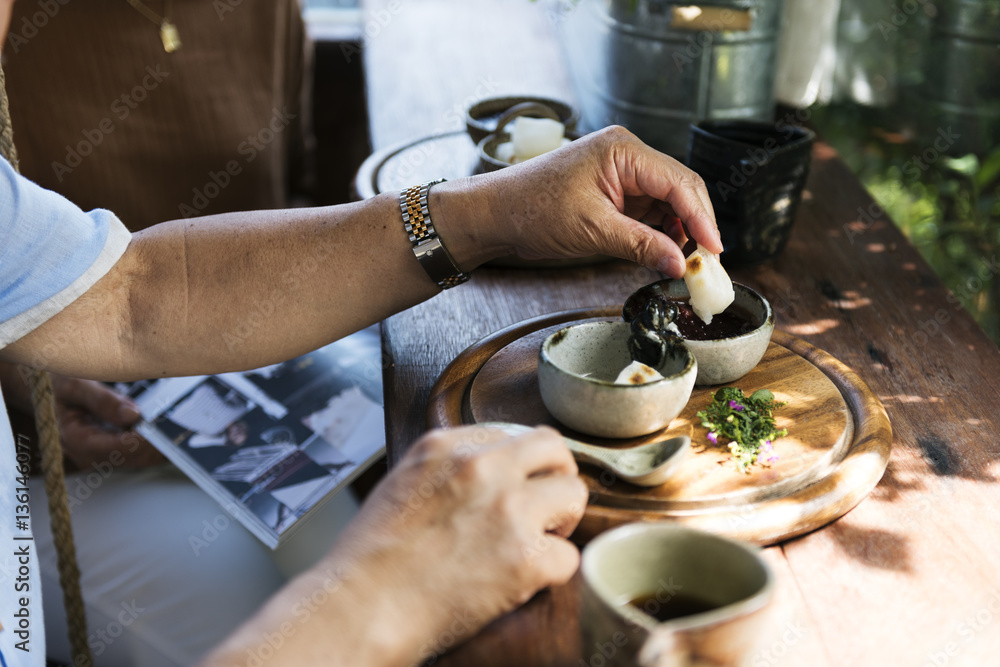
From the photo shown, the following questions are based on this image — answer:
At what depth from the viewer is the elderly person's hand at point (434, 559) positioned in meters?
0.72

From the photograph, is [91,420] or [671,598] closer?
[671,598]

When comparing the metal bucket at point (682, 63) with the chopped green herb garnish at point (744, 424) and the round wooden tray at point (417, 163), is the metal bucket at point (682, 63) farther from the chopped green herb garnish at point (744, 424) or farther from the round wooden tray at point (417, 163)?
the chopped green herb garnish at point (744, 424)

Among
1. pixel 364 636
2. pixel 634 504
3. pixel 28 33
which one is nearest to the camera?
pixel 364 636

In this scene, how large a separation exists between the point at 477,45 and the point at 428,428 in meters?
2.00

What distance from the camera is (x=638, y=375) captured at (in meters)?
0.97

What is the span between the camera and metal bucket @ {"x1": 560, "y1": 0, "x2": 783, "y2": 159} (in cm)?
176

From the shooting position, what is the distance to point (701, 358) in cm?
107

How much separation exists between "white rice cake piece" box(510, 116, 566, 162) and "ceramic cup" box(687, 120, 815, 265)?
27 centimetres

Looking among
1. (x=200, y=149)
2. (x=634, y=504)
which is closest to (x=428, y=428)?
(x=634, y=504)

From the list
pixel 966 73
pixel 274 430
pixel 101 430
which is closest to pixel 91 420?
pixel 101 430

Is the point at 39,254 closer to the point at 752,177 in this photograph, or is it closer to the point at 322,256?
the point at 322,256

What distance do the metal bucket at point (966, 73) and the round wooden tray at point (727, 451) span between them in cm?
160

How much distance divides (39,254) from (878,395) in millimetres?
1142

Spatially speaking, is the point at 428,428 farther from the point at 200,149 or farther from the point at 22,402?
the point at 200,149
